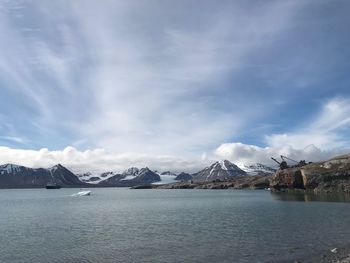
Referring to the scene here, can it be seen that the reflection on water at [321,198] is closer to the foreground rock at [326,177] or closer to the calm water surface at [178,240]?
the foreground rock at [326,177]

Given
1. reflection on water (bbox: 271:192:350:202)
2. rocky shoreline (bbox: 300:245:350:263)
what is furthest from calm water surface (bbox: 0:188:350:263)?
reflection on water (bbox: 271:192:350:202)

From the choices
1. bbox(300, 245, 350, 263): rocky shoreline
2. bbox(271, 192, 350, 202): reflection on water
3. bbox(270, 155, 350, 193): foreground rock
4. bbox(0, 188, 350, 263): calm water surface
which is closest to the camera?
bbox(300, 245, 350, 263): rocky shoreline

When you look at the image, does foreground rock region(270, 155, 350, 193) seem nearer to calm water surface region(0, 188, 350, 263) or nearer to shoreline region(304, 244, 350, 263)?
calm water surface region(0, 188, 350, 263)

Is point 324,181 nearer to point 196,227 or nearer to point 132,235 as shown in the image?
point 196,227

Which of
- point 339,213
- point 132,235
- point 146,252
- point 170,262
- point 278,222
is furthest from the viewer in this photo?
point 339,213

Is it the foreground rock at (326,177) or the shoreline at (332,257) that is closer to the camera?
the shoreline at (332,257)

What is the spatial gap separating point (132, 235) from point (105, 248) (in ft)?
35.5

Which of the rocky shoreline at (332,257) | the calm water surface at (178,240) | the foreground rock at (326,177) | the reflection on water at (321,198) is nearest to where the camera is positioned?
the rocky shoreline at (332,257)

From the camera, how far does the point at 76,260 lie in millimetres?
43969

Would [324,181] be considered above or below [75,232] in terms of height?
above

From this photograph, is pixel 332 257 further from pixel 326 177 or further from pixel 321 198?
pixel 326 177

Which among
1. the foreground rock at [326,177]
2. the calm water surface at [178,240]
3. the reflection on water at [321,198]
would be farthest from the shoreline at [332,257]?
the foreground rock at [326,177]

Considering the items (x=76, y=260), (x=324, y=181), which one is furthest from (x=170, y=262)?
(x=324, y=181)

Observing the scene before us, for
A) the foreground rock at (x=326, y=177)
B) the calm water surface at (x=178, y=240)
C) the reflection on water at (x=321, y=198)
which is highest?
the foreground rock at (x=326, y=177)
